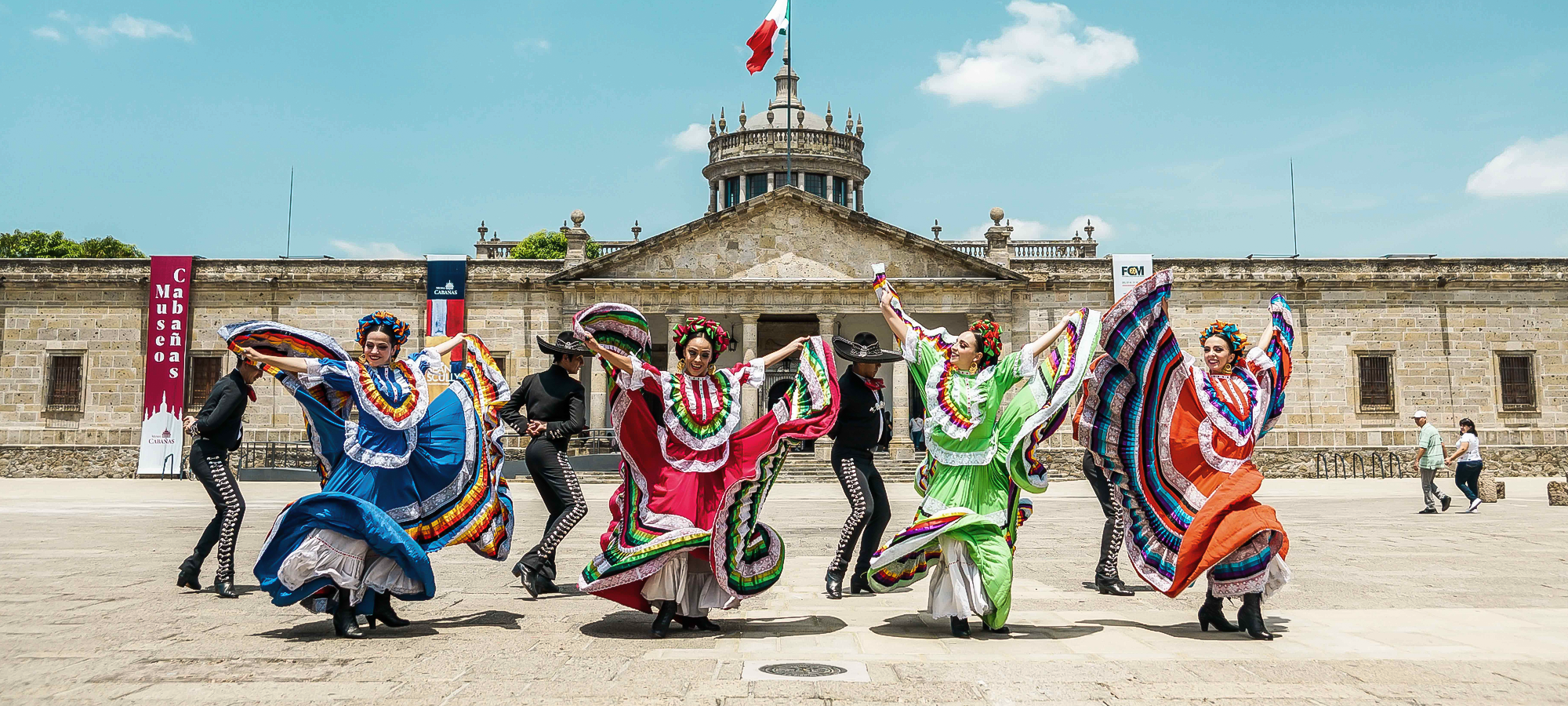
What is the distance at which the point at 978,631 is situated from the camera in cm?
543

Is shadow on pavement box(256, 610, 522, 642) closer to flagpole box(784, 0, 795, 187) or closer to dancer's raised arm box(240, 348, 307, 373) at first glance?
dancer's raised arm box(240, 348, 307, 373)

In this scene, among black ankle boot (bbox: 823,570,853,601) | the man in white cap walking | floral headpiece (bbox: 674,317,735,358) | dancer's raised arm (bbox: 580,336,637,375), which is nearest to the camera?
dancer's raised arm (bbox: 580,336,637,375)

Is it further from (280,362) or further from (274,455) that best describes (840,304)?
(280,362)

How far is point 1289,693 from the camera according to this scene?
155 inches

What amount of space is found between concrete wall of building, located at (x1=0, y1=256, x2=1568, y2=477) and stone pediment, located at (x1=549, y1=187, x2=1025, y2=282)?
297 millimetres

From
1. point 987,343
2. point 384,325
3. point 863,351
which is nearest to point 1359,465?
point 863,351

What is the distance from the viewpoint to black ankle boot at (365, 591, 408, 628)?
5418mm

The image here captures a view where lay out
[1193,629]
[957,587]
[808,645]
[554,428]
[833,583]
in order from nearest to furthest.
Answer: [808,645], [957,587], [1193,629], [833,583], [554,428]

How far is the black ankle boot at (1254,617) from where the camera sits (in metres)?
5.18

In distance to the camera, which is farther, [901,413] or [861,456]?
[901,413]

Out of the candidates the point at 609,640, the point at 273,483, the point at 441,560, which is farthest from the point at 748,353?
the point at 609,640

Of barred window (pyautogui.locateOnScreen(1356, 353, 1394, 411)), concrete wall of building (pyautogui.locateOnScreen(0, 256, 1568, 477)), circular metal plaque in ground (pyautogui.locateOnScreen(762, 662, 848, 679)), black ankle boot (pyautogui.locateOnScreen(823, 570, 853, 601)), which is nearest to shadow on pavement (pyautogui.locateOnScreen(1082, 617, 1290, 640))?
black ankle boot (pyautogui.locateOnScreen(823, 570, 853, 601))

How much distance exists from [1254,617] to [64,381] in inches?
1298

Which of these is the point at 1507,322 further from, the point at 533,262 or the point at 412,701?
the point at 412,701
